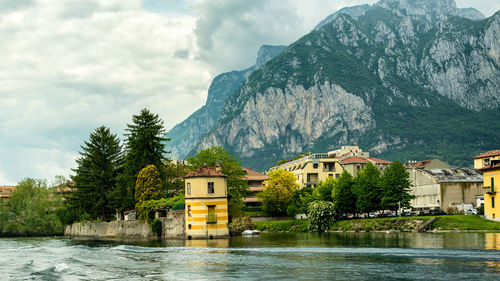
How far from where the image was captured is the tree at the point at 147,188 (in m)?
77.6

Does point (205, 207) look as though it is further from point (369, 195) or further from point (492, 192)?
point (492, 192)

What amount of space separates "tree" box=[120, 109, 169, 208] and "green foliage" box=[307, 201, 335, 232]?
83.9ft

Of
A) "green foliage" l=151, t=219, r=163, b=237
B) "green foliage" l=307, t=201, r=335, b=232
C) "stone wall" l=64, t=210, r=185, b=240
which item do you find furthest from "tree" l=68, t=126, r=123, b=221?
"green foliage" l=307, t=201, r=335, b=232

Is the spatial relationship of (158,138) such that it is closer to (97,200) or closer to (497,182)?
(97,200)

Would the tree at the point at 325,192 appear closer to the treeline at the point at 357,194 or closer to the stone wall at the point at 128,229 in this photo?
the treeline at the point at 357,194

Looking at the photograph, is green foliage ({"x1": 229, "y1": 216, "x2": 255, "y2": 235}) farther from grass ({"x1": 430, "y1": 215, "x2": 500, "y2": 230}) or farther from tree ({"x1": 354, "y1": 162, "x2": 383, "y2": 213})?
grass ({"x1": 430, "y1": 215, "x2": 500, "y2": 230})

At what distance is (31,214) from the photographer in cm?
11069

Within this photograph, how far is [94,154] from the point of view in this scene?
9669 cm

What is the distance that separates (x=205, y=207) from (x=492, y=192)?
114 feet

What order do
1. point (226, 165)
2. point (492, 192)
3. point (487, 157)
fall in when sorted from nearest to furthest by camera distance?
point (492, 192) → point (226, 165) → point (487, 157)

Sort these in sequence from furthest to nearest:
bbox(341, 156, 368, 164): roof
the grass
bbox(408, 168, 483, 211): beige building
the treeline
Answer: bbox(341, 156, 368, 164): roof < bbox(408, 168, 483, 211): beige building < the treeline < the grass

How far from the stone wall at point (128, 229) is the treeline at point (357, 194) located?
2898 cm

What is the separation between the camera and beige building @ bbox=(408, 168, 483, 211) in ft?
296

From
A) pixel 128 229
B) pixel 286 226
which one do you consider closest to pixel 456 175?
pixel 286 226
